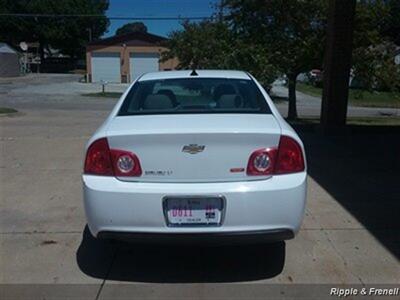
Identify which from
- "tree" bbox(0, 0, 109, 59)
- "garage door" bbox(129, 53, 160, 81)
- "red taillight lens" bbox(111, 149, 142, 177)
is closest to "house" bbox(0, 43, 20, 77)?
"garage door" bbox(129, 53, 160, 81)

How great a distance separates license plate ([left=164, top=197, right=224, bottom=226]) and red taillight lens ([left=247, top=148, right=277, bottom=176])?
32cm

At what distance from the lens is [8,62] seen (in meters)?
57.9

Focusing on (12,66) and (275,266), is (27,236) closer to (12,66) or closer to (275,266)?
(275,266)

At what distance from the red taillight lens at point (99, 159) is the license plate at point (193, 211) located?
509 mm

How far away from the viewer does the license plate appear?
3.85 m

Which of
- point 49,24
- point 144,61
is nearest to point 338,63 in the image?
point 144,61

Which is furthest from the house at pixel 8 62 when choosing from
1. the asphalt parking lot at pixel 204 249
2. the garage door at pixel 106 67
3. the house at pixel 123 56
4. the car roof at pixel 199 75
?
the car roof at pixel 199 75

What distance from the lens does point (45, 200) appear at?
6.49m

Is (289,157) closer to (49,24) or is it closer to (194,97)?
(194,97)

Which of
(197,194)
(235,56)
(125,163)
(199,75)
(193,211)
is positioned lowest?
(193,211)

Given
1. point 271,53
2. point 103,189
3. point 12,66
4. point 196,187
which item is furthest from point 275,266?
point 12,66

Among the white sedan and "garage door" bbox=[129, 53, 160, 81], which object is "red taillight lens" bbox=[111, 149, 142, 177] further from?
"garage door" bbox=[129, 53, 160, 81]

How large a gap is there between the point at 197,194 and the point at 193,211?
13 centimetres

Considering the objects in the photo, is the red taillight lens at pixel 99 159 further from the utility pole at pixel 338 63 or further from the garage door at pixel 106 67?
the garage door at pixel 106 67
